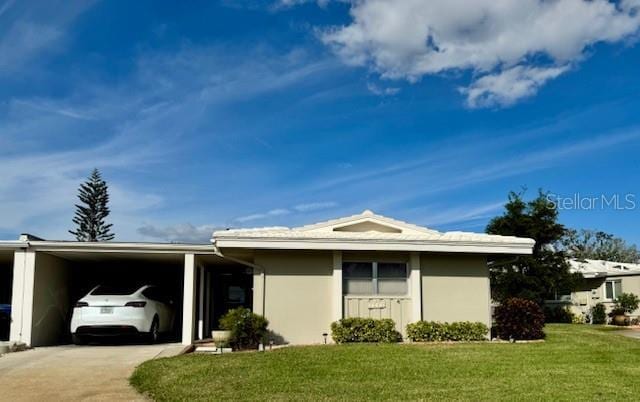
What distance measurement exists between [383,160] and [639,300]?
15371 mm

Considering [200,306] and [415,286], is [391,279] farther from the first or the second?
[200,306]

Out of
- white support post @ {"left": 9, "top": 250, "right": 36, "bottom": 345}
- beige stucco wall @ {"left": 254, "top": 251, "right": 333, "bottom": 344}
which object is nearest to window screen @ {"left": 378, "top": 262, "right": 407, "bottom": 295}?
beige stucco wall @ {"left": 254, "top": 251, "right": 333, "bottom": 344}

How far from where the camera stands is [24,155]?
22312 millimetres

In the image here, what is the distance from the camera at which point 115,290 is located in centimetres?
1513

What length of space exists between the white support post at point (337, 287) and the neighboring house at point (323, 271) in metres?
0.02

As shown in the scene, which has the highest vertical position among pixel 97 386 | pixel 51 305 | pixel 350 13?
pixel 350 13

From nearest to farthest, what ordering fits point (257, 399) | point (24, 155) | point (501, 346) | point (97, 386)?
point (257, 399), point (97, 386), point (501, 346), point (24, 155)

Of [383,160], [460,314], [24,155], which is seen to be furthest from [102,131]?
[460,314]

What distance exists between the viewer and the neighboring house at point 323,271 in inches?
576

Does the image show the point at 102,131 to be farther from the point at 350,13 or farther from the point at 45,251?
the point at 350,13

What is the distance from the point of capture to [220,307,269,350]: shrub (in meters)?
13.6

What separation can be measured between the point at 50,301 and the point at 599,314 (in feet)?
75.7

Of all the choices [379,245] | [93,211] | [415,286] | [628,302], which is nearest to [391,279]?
[415,286]

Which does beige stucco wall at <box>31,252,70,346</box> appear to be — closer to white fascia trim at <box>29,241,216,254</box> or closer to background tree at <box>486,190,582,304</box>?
white fascia trim at <box>29,241,216,254</box>
